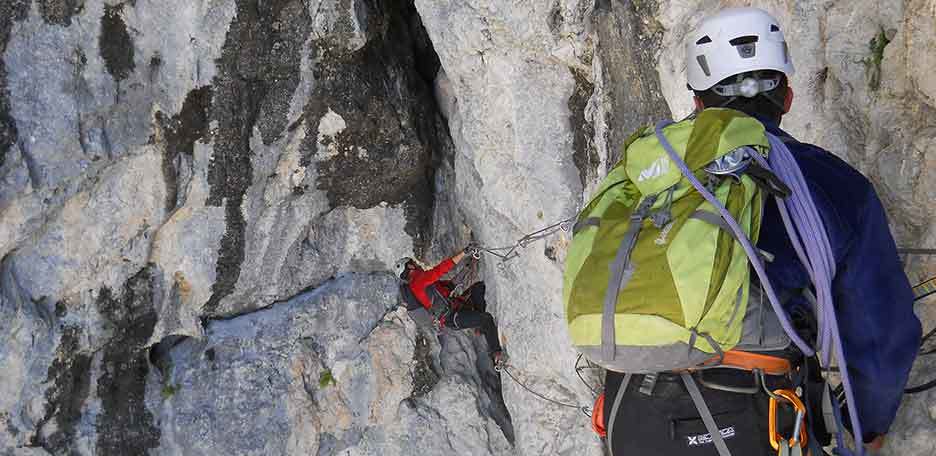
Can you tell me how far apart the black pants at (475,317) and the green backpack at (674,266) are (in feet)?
15.5

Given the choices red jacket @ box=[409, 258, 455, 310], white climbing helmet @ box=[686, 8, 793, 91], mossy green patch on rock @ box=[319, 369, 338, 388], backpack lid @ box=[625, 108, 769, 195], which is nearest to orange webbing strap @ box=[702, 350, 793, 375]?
backpack lid @ box=[625, 108, 769, 195]

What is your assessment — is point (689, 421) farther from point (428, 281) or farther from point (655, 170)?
point (428, 281)

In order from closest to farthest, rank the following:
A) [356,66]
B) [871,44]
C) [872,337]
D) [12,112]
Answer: [872,337] → [871,44] → [12,112] → [356,66]

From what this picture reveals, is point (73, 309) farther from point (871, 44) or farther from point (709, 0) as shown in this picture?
point (871, 44)

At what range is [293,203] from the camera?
8039 millimetres

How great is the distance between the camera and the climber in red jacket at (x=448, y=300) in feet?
25.9

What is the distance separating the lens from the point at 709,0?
5.64 m

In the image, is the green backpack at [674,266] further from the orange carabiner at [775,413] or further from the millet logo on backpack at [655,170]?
the orange carabiner at [775,413]

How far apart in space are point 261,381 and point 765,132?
6100 millimetres

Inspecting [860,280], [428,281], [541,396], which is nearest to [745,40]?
[860,280]

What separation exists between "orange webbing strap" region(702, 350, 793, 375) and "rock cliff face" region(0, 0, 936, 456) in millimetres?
2598

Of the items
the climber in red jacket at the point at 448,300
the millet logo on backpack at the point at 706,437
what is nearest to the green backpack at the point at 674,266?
the millet logo on backpack at the point at 706,437

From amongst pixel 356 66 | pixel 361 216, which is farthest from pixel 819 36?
pixel 361 216

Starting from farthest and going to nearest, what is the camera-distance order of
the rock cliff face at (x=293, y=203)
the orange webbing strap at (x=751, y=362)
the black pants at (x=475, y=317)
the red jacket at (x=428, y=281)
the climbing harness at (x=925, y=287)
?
the black pants at (x=475, y=317), the red jacket at (x=428, y=281), the rock cliff face at (x=293, y=203), the climbing harness at (x=925, y=287), the orange webbing strap at (x=751, y=362)
